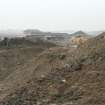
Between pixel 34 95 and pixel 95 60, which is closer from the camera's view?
pixel 34 95

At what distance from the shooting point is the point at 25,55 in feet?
82.1

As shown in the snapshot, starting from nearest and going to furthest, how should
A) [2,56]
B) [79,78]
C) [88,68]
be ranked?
1. [79,78]
2. [88,68]
3. [2,56]

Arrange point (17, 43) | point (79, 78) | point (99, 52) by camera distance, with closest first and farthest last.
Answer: point (79, 78)
point (99, 52)
point (17, 43)

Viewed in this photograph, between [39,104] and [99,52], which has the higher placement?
[99,52]

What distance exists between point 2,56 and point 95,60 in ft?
48.5

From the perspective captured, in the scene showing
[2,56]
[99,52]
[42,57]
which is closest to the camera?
[99,52]

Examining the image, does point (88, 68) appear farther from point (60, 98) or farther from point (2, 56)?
point (2, 56)

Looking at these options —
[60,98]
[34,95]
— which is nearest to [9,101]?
[34,95]

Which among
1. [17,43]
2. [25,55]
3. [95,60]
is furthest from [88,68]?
[17,43]

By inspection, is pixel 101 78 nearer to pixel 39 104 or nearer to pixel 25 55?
pixel 39 104

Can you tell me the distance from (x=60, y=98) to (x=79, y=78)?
154 cm

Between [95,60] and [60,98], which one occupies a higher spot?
[95,60]

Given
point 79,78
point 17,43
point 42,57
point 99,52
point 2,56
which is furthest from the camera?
point 17,43

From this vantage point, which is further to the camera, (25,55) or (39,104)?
(25,55)
